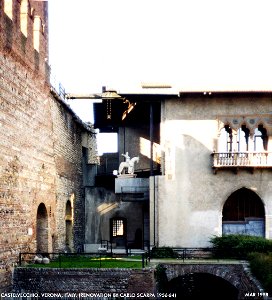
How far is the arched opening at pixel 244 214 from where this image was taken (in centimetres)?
2598

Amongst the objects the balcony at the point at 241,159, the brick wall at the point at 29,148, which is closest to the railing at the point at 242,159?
the balcony at the point at 241,159

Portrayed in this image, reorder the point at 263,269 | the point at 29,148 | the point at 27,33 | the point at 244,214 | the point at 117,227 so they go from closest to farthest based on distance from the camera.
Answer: the point at 263,269, the point at 29,148, the point at 27,33, the point at 244,214, the point at 117,227

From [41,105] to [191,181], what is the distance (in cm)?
786

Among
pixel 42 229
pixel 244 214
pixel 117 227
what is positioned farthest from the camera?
pixel 117 227

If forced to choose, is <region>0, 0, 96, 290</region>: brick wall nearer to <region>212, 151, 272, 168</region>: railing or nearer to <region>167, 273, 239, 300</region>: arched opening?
<region>167, 273, 239, 300</region>: arched opening

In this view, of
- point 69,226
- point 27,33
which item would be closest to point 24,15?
point 27,33

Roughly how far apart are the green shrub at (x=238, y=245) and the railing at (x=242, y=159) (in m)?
3.41

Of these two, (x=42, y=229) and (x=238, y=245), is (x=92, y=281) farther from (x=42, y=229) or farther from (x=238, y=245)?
(x=238, y=245)

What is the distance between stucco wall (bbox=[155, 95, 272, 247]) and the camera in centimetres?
2555

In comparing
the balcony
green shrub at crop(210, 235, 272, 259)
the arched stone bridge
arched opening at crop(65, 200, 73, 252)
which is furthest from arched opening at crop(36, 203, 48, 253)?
the balcony

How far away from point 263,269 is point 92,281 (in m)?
5.85

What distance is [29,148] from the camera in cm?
2197

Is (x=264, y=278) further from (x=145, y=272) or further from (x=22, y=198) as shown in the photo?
(x=22, y=198)

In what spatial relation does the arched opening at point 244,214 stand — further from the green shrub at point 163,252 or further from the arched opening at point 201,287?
the green shrub at point 163,252
